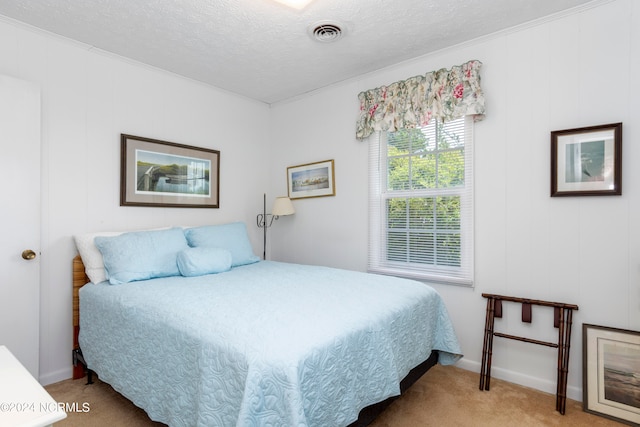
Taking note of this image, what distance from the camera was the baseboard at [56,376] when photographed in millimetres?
2436

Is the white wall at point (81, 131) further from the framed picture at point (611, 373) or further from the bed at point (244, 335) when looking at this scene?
the framed picture at point (611, 373)

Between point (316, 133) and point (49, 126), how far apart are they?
91.5 inches

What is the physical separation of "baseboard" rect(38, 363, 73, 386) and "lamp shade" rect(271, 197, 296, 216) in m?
2.17

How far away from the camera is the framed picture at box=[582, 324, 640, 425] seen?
1.97 m

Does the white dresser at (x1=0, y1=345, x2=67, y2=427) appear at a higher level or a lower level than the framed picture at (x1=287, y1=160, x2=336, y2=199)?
lower

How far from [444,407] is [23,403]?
83.0 inches

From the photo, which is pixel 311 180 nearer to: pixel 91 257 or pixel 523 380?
pixel 91 257

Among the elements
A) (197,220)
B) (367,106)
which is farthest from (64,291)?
(367,106)

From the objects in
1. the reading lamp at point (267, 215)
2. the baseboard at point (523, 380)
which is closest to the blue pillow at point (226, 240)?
the reading lamp at point (267, 215)

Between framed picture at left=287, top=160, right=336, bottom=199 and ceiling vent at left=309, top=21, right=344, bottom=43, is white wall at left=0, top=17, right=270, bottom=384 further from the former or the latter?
ceiling vent at left=309, top=21, right=344, bottom=43

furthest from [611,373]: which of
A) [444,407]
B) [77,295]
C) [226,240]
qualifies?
[77,295]

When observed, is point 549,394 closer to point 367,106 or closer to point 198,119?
point 367,106

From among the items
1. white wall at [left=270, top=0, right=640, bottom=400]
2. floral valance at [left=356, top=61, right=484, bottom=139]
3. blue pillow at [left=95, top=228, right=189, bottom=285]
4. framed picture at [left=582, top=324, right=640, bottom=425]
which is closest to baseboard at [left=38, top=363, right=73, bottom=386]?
blue pillow at [left=95, top=228, right=189, bottom=285]

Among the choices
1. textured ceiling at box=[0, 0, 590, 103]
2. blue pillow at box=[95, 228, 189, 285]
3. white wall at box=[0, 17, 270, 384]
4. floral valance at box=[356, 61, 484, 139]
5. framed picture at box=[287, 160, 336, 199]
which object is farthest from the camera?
framed picture at box=[287, 160, 336, 199]
